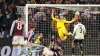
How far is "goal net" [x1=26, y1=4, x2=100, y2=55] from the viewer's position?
1702cm

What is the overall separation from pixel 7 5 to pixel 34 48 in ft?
12.6

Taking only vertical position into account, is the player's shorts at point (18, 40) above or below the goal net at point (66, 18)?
below

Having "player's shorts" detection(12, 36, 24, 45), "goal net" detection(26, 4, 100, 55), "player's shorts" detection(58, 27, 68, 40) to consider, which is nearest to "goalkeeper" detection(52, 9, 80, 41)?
"player's shorts" detection(58, 27, 68, 40)

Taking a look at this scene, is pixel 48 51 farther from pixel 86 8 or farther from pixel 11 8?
pixel 11 8

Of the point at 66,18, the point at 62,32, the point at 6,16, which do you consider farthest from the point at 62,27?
the point at 6,16

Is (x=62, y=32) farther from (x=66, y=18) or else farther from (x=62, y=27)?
(x=66, y=18)

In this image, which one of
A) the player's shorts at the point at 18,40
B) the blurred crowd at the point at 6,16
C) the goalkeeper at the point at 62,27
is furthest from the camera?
the blurred crowd at the point at 6,16

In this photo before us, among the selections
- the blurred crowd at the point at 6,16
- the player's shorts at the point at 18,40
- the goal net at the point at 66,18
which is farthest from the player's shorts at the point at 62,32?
the blurred crowd at the point at 6,16

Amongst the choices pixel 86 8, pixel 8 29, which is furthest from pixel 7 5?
pixel 86 8

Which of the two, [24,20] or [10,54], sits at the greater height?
[24,20]

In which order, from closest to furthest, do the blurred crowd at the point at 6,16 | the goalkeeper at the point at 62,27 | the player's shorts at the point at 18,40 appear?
the goalkeeper at the point at 62,27
the player's shorts at the point at 18,40
the blurred crowd at the point at 6,16

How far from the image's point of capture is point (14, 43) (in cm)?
1769

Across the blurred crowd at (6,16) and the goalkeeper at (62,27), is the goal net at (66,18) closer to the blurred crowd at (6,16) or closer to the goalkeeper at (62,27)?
the goalkeeper at (62,27)

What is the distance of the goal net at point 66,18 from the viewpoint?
1702 centimetres
